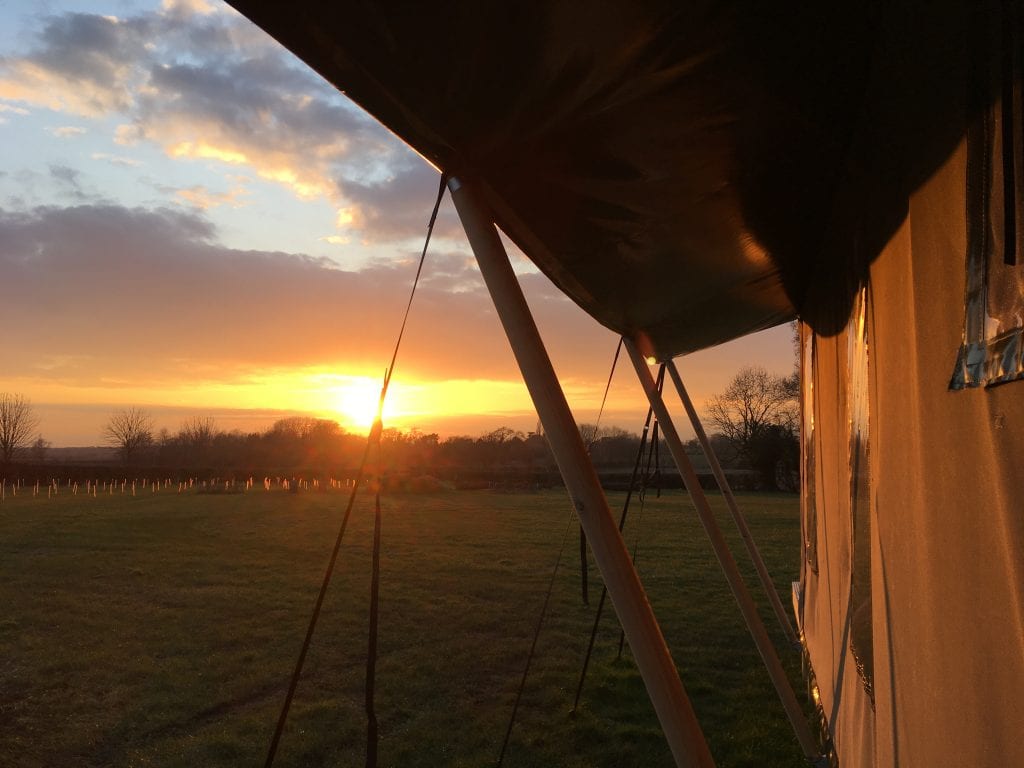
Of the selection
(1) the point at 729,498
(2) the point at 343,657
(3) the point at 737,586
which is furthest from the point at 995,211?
(2) the point at 343,657

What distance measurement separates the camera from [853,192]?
225 cm

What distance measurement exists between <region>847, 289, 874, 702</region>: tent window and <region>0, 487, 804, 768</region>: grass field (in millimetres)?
2020

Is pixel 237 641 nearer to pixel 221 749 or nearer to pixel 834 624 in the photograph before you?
pixel 221 749

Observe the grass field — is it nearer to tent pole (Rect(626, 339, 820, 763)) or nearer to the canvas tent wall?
tent pole (Rect(626, 339, 820, 763))

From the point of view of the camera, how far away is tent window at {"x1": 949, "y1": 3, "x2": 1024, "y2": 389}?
0.92 metres

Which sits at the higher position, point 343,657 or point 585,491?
point 585,491

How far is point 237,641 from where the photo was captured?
22.0ft

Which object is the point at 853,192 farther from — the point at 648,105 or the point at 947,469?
the point at 947,469

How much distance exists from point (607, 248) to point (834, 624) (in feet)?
7.86

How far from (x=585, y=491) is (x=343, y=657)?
18.4 ft

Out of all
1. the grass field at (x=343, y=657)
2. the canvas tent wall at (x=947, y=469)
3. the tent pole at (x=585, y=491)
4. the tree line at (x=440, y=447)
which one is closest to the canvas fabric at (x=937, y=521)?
the canvas tent wall at (x=947, y=469)

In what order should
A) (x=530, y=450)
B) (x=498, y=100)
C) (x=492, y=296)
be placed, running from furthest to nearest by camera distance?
1. (x=530, y=450)
2. (x=492, y=296)
3. (x=498, y=100)

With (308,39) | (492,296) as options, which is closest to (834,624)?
(492,296)

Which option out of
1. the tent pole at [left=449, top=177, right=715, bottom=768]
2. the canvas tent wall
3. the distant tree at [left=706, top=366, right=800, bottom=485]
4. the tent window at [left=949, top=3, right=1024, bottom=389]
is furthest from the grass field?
the distant tree at [left=706, top=366, right=800, bottom=485]
